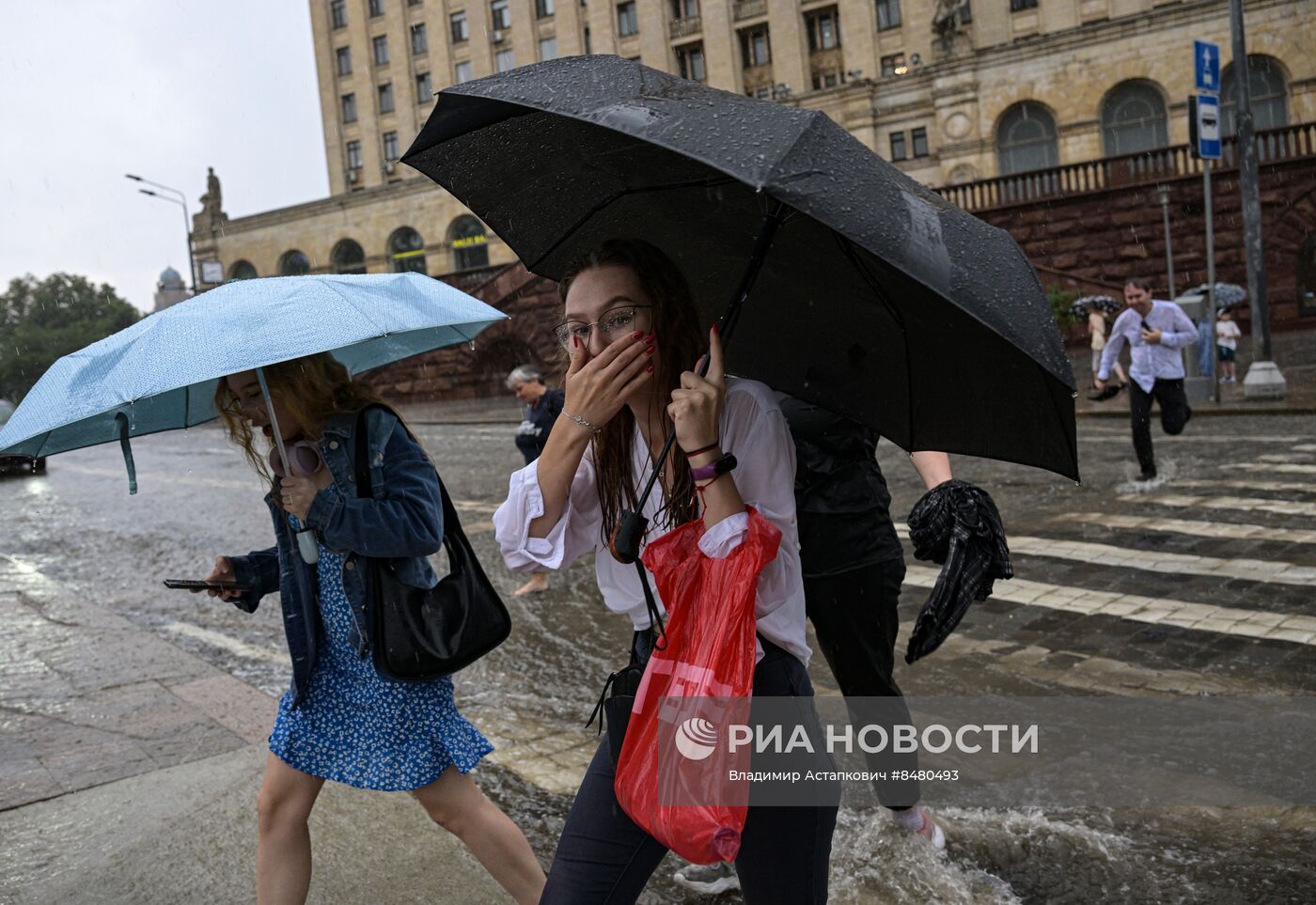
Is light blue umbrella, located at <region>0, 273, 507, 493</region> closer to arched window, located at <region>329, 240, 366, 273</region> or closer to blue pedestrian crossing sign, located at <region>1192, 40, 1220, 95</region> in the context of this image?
blue pedestrian crossing sign, located at <region>1192, 40, 1220, 95</region>

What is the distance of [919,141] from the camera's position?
131ft

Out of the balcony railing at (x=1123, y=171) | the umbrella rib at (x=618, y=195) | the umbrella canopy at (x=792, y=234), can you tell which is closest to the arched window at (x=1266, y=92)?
the balcony railing at (x=1123, y=171)

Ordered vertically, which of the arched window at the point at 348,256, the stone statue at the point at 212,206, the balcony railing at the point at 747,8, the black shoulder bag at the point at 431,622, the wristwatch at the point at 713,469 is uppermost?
the balcony railing at the point at 747,8

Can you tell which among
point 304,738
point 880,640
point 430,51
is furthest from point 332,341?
point 430,51

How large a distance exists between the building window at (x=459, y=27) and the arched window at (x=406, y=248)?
13.4m

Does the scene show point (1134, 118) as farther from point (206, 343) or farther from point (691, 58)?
point (206, 343)

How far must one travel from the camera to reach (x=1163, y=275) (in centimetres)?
2572

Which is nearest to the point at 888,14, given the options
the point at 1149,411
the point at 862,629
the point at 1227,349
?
the point at 1227,349

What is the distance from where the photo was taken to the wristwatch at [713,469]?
1995 mm

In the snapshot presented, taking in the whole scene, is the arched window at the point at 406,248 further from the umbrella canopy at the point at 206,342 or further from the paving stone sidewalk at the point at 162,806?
the umbrella canopy at the point at 206,342

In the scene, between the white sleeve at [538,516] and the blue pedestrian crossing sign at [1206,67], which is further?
the blue pedestrian crossing sign at [1206,67]

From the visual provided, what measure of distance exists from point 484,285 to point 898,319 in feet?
110

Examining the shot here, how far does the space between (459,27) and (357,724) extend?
6090 centimetres

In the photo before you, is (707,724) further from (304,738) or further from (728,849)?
(304,738)
